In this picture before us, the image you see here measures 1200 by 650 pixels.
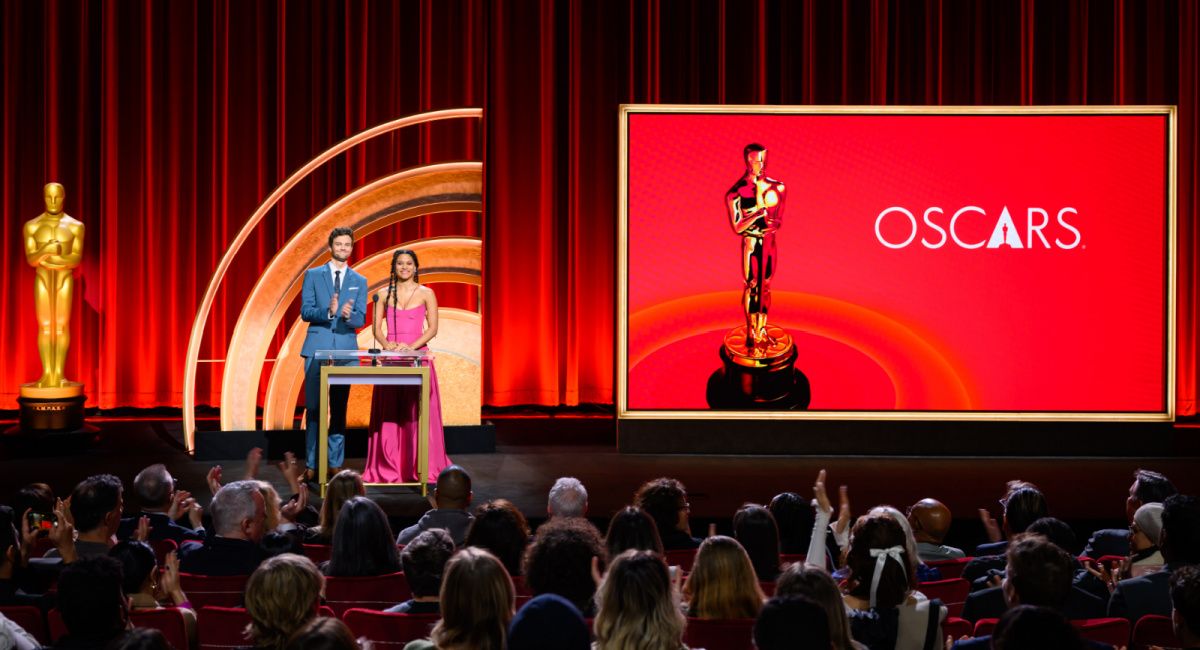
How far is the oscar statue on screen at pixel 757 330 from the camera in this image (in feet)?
30.6

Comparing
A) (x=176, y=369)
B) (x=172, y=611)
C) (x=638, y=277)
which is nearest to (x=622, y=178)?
(x=638, y=277)

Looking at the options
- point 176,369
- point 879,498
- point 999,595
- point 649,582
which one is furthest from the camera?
point 176,369

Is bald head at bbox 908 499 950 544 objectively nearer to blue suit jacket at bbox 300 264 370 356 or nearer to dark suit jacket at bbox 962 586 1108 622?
dark suit jacket at bbox 962 586 1108 622

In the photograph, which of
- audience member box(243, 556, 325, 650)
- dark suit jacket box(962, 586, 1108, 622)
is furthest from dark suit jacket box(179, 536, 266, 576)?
dark suit jacket box(962, 586, 1108, 622)

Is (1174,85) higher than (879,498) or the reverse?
higher

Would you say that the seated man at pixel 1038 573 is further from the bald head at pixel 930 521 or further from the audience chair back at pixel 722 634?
the bald head at pixel 930 521

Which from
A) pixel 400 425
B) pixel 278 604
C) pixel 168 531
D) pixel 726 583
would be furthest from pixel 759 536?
pixel 400 425

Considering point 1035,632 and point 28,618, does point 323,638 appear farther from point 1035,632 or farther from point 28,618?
point 1035,632

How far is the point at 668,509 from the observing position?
14.7ft

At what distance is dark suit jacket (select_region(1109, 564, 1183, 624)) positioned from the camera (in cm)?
355

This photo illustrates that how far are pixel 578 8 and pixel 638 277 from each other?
350 cm

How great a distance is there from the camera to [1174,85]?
38.5 feet

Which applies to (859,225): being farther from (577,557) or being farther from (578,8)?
(577,557)

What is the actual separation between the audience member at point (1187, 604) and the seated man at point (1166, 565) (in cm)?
64
